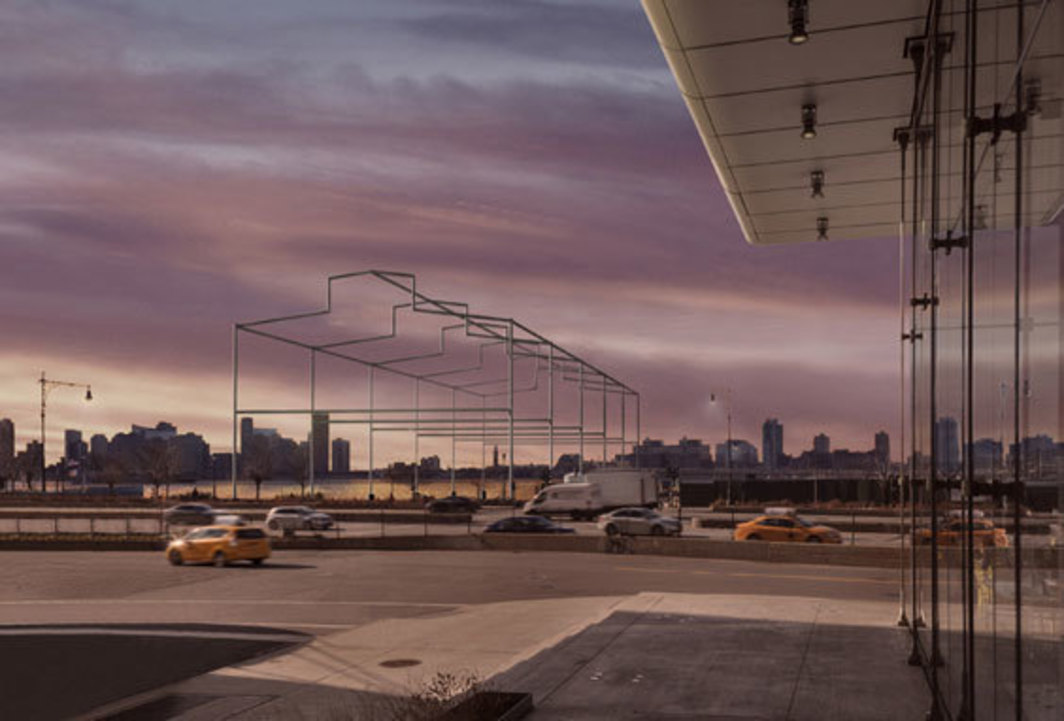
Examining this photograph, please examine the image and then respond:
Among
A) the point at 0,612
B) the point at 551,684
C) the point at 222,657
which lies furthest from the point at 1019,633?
the point at 0,612

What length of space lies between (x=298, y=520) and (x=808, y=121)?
4468cm

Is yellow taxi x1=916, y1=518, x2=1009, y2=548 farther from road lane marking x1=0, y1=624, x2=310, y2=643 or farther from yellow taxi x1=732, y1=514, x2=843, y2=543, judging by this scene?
yellow taxi x1=732, y1=514, x2=843, y2=543

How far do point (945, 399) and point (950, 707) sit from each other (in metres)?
2.72

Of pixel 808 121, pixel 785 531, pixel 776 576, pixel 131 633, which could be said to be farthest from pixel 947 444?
pixel 785 531

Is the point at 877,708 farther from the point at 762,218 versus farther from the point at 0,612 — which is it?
the point at 0,612

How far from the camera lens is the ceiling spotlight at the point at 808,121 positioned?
11211 millimetres

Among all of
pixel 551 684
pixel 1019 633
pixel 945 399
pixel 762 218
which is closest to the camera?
pixel 1019 633

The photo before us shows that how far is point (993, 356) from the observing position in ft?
19.7

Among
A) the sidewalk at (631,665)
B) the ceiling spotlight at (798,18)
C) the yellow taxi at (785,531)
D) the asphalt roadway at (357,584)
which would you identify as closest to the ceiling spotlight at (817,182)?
the ceiling spotlight at (798,18)

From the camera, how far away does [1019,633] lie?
16.9 feet

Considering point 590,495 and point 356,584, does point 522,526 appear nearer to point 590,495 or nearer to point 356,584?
point 356,584

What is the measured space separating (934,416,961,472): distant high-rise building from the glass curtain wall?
3 centimetres

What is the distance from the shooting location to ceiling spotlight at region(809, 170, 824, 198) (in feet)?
45.2

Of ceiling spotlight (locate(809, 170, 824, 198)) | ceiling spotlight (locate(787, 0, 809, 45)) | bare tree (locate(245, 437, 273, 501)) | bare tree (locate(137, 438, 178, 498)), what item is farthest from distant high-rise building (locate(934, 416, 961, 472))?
bare tree (locate(245, 437, 273, 501))
